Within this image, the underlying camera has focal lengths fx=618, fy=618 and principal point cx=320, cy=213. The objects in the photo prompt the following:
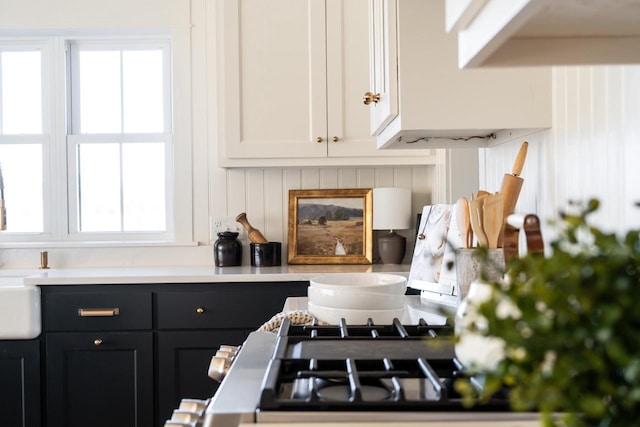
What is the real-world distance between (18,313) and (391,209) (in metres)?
1.66

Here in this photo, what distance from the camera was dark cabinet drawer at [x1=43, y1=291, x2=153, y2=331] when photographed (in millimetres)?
2510

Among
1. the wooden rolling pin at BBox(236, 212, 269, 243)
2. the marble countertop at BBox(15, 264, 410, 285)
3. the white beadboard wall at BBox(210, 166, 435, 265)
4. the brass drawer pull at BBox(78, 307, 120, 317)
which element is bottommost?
the brass drawer pull at BBox(78, 307, 120, 317)

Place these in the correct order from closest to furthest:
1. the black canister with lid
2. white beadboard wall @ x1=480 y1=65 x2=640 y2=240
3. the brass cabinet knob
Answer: white beadboard wall @ x1=480 y1=65 x2=640 y2=240, the brass cabinet knob, the black canister with lid

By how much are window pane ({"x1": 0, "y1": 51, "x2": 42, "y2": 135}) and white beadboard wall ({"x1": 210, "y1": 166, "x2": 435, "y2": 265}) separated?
1017 millimetres

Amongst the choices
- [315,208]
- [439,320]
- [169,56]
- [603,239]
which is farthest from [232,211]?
[603,239]

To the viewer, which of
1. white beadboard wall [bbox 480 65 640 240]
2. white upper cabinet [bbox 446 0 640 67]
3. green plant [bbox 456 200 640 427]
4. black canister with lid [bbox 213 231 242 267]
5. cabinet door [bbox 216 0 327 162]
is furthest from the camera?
black canister with lid [bbox 213 231 242 267]

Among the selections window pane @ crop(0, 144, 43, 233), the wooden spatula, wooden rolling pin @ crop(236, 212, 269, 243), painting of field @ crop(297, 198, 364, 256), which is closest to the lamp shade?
painting of field @ crop(297, 198, 364, 256)

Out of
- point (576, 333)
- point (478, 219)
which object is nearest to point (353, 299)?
point (478, 219)

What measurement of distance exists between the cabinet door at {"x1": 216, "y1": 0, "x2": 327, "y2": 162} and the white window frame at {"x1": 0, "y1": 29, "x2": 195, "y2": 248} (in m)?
0.41

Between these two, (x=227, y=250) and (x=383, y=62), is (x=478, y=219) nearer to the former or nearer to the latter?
(x=383, y=62)

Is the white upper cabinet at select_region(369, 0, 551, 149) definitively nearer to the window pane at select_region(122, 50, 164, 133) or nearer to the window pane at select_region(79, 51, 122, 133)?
the window pane at select_region(122, 50, 164, 133)

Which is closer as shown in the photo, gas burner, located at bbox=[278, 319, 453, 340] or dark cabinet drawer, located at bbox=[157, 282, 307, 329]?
gas burner, located at bbox=[278, 319, 453, 340]

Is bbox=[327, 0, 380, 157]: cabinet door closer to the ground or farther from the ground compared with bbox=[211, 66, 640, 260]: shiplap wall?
farther from the ground

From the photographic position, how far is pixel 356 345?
101cm
